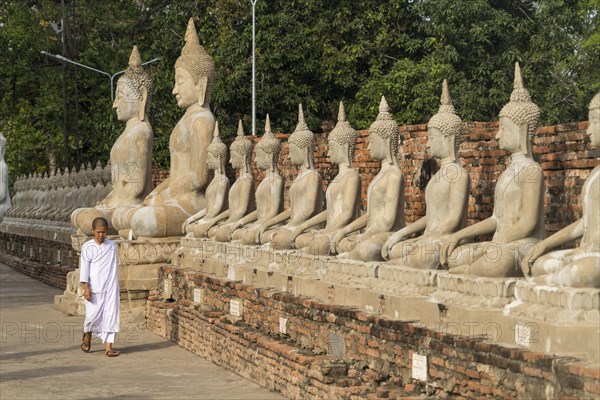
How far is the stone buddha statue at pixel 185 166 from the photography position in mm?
15852

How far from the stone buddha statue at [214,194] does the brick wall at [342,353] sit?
2.05 ft

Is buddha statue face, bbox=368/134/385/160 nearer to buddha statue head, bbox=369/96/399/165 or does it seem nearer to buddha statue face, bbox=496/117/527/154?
buddha statue head, bbox=369/96/399/165

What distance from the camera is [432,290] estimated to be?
26.7ft

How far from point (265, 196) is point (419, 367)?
16.1 feet

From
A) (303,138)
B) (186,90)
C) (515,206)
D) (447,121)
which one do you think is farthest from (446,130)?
(186,90)

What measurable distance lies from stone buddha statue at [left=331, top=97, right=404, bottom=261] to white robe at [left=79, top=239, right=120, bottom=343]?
149 inches

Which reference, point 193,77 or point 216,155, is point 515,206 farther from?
point 193,77

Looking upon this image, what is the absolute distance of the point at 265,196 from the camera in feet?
40.8

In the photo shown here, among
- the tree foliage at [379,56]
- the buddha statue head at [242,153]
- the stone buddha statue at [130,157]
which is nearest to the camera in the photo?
the buddha statue head at [242,153]

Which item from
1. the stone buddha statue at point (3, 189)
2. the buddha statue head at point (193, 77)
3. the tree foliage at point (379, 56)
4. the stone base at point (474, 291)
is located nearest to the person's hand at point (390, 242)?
the stone base at point (474, 291)

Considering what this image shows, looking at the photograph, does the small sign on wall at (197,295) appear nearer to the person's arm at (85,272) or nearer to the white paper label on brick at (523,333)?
the person's arm at (85,272)

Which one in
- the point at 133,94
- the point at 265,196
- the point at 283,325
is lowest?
the point at 283,325

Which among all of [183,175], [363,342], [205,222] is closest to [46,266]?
[183,175]

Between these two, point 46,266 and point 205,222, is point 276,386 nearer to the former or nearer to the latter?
point 205,222
